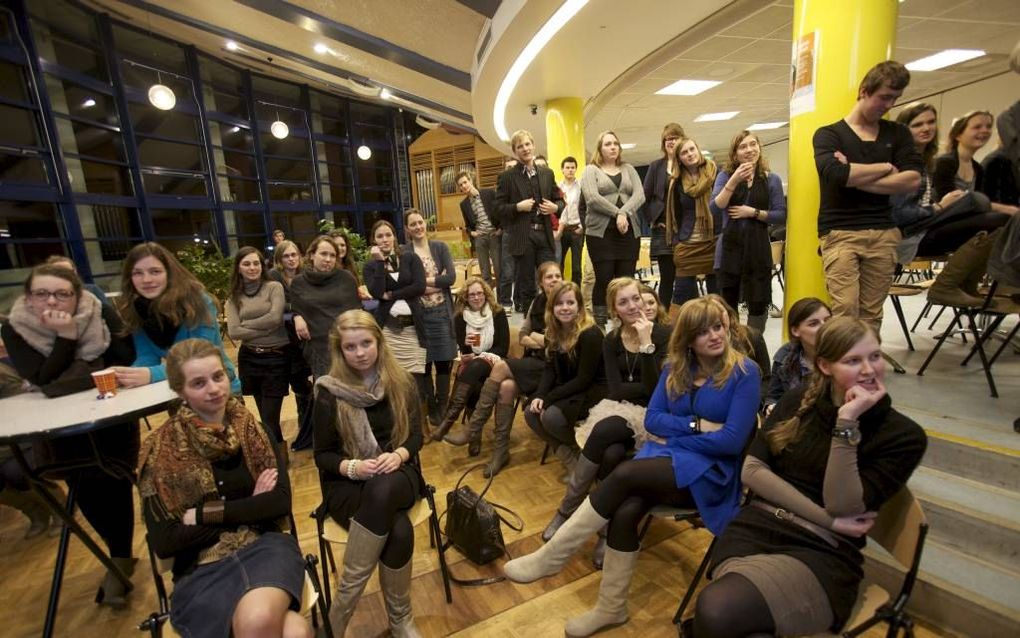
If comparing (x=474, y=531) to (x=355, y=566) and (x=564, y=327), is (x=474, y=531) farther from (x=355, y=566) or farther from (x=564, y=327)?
(x=564, y=327)

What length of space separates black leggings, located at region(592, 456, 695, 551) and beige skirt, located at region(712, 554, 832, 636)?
42 centimetres

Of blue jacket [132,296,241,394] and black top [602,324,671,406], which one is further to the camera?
black top [602,324,671,406]

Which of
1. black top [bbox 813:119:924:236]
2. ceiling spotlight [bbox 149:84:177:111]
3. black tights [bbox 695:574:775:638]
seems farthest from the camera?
ceiling spotlight [bbox 149:84:177:111]

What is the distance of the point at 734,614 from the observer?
3.69ft


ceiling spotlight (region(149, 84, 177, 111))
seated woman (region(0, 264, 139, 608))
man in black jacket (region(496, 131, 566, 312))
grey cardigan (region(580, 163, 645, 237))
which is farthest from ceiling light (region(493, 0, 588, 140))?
ceiling spotlight (region(149, 84, 177, 111))

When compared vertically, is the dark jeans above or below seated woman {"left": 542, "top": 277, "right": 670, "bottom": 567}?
above

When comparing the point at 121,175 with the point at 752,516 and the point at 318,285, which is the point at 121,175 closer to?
the point at 318,285

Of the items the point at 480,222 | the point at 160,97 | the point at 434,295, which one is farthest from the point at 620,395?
the point at 160,97

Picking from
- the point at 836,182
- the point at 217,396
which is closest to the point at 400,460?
the point at 217,396

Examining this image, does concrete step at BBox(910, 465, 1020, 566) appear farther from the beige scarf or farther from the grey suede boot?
the beige scarf

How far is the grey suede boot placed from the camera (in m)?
2.04

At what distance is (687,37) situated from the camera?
436 centimetres

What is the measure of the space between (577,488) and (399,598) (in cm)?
86

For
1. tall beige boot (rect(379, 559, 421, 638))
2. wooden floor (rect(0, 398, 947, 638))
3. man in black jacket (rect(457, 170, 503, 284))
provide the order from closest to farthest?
tall beige boot (rect(379, 559, 421, 638)) → wooden floor (rect(0, 398, 947, 638)) → man in black jacket (rect(457, 170, 503, 284))
